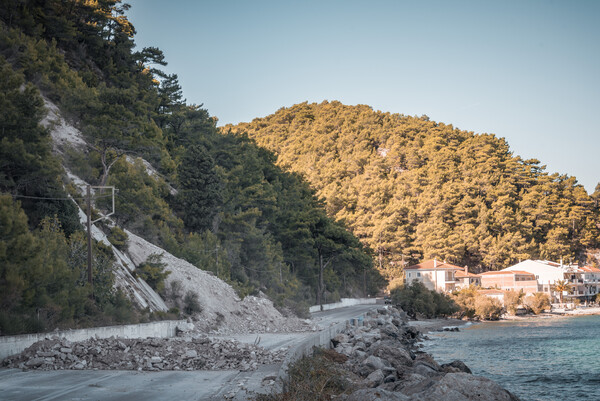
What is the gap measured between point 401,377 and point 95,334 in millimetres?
10170

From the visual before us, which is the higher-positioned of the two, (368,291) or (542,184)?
(542,184)

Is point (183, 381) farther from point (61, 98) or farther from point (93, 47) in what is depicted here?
point (93, 47)

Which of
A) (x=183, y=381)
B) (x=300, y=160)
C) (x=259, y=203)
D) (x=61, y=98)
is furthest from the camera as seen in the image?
(x=300, y=160)

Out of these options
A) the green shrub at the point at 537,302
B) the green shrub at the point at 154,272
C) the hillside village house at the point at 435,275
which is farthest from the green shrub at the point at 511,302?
the green shrub at the point at 154,272

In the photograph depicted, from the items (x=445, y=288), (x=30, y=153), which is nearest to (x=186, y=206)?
(x=30, y=153)

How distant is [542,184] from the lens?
121250mm

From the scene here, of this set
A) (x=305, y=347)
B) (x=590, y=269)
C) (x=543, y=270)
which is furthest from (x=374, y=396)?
(x=590, y=269)

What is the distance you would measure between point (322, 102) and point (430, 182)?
7836 cm

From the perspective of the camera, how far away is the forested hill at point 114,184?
63.5 feet

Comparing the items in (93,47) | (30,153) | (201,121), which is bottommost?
(30,153)

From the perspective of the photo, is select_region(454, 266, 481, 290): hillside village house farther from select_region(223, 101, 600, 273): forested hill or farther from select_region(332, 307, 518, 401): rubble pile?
select_region(332, 307, 518, 401): rubble pile

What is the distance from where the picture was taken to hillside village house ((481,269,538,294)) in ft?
297

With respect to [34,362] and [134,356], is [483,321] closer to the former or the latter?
[134,356]

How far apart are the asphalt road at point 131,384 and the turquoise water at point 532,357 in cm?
1378
